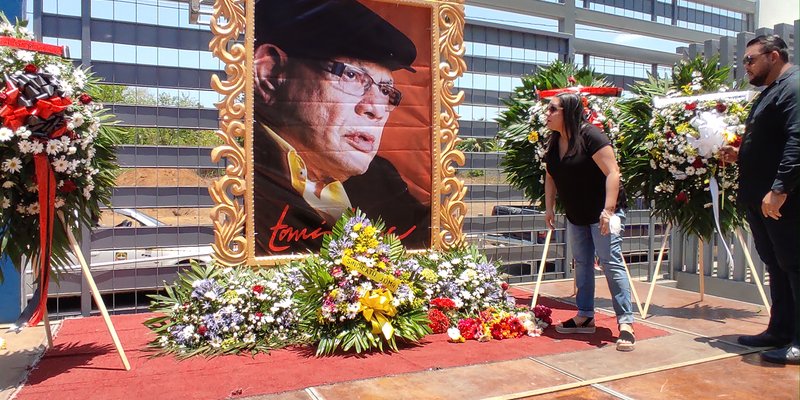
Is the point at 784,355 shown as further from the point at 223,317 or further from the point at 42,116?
the point at 42,116

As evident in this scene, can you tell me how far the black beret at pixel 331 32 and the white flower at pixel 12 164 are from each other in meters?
2.06

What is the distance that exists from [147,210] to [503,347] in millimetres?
3451

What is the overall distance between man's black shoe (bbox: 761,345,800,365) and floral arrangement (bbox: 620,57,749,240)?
1493mm

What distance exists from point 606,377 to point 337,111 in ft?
9.85

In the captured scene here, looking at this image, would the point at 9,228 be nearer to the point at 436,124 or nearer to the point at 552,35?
the point at 436,124

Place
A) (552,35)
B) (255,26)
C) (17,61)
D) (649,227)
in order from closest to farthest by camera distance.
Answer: (17,61) → (255,26) → (552,35) → (649,227)

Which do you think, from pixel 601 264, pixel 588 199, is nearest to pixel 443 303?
pixel 601 264

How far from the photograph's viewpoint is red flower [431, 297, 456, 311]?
16.3ft

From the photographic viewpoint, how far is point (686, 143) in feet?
17.4

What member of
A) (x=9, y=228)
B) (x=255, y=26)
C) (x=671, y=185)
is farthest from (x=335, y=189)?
(x=671, y=185)

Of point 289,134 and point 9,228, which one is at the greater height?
point 289,134

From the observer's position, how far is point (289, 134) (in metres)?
5.15
